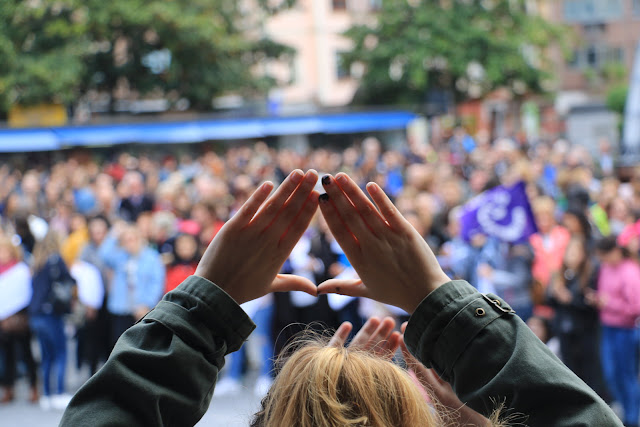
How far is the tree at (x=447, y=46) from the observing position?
2717 cm

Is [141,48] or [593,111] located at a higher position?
[141,48]

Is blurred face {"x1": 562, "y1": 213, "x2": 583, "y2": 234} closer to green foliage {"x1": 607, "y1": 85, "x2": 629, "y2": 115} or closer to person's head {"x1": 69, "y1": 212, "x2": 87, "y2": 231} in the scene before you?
person's head {"x1": 69, "y1": 212, "x2": 87, "y2": 231}

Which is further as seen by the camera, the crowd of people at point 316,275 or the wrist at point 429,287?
the crowd of people at point 316,275

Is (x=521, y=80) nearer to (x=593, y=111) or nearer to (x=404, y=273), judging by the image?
(x=593, y=111)

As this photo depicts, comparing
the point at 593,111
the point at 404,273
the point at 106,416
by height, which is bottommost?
the point at 593,111

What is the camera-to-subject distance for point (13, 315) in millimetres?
6801

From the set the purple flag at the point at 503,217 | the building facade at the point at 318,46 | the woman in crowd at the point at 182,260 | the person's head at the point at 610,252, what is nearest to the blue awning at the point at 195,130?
the building facade at the point at 318,46

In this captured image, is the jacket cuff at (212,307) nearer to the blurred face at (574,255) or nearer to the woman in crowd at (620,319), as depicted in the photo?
the woman in crowd at (620,319)

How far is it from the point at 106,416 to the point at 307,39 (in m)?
37.5

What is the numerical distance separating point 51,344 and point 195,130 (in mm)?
16879

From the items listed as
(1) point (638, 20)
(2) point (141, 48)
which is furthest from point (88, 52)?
(1) point (638, 20)

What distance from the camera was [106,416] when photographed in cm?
112

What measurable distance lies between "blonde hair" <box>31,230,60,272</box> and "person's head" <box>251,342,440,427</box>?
237 inches

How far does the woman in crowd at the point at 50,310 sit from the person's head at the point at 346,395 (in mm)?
5923
